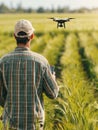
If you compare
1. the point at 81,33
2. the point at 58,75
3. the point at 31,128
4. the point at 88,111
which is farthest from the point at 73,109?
the point at 81,33

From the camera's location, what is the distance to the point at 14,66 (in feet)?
13.2

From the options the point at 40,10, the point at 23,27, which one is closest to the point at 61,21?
the point at 23,27

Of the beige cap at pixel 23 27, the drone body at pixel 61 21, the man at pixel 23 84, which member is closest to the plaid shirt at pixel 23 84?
the man at pixel 23 84

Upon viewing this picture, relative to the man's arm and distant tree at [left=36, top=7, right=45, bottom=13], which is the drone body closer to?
the man's arm

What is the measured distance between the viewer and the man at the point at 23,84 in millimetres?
4012

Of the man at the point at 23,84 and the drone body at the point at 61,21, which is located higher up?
the drone body at the point at 61,21

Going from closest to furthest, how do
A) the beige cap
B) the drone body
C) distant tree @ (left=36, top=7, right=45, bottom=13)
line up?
1. the beige cap
2. the drone body
3. distant tree @ (left=36, top=7, right=45, bottom=13)

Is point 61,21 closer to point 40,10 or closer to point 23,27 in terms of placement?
point 23,27

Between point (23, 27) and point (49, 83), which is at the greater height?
point (23, 27)

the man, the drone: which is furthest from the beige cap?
the drone

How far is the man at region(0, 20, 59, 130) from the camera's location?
4.01 meters

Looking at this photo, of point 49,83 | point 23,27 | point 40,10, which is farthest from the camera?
point 40,10

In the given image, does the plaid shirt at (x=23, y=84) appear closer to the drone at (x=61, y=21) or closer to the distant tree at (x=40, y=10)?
the drone at (x=61, y=21)

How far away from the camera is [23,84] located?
4012mm
